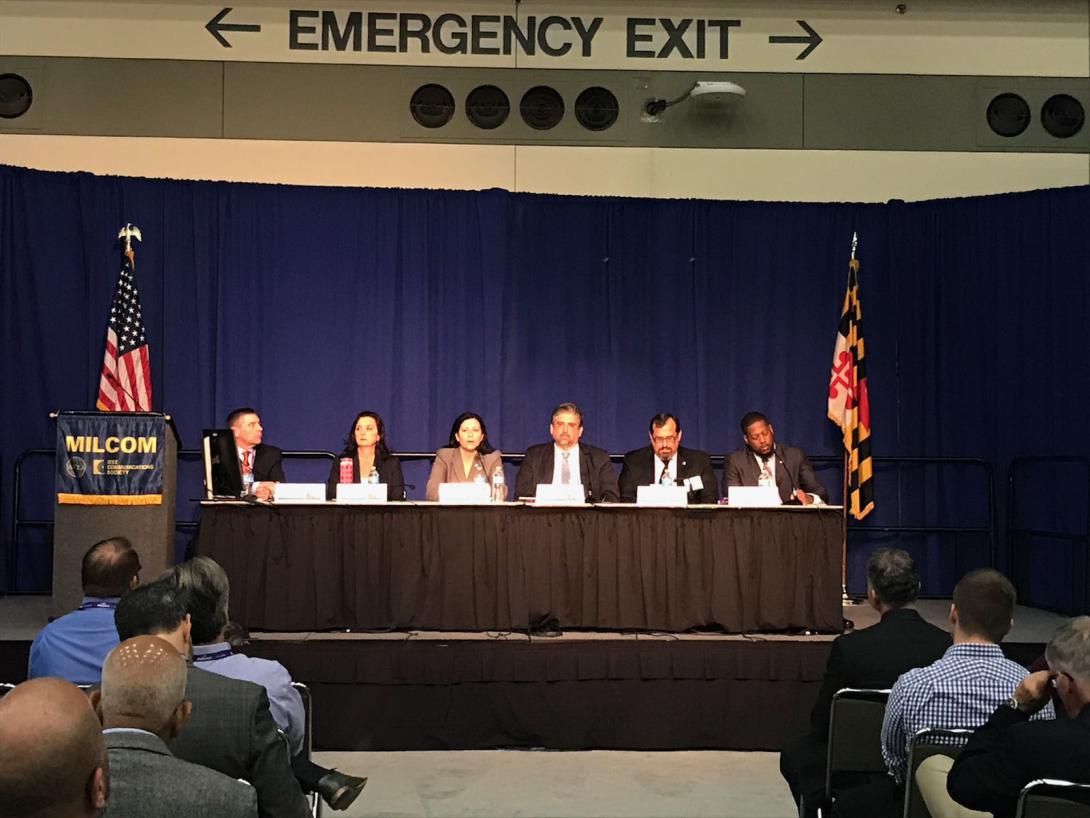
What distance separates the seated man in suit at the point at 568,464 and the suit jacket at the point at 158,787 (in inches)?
189

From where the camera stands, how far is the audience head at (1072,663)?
227 centimetres

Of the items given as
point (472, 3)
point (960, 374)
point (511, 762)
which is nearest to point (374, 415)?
point (511, 762)

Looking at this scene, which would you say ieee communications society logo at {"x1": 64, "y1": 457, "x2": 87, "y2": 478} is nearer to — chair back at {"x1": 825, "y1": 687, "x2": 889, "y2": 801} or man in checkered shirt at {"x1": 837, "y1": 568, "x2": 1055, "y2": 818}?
chair back at {"x1": 825, "y1": 687, "x2": 889, "y2": 801}

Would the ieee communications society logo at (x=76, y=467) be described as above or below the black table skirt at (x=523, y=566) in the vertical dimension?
above

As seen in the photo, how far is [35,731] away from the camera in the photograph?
126cm

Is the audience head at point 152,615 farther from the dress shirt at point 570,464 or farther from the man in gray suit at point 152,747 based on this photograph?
the dress shirt at point 570,464

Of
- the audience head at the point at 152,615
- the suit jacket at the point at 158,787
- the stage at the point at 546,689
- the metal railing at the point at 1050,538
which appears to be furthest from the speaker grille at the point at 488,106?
the suit jacket at the point at 158,787

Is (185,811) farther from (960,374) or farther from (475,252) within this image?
(960,374)

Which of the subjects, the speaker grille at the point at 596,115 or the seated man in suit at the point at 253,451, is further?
the speaker grille at the point at 596,115

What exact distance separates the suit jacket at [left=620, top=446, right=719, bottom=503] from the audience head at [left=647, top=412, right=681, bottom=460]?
3.9 inches

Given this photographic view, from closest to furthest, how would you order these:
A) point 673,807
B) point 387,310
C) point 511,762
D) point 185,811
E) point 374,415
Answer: point 185,811 < point 673,807 < point 511,762 < point 374,415 < point 387,310

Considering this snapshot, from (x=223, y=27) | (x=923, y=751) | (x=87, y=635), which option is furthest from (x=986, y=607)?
(x=223, y=27)

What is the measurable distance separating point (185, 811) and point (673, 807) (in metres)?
3.01

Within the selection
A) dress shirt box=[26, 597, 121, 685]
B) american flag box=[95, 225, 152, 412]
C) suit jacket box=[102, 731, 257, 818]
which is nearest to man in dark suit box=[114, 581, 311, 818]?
suit jacket box=[102, 731, 257, 818]
